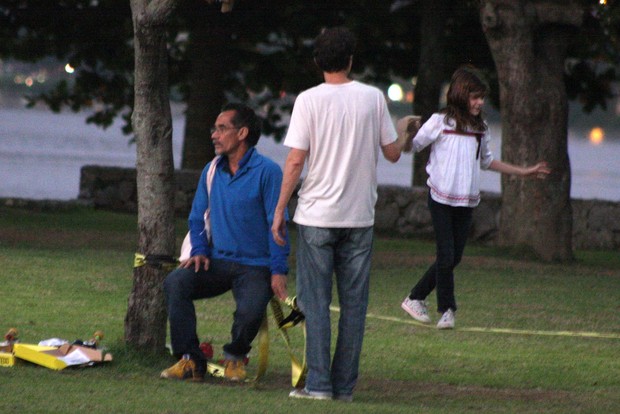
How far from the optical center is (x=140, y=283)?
7496 mm

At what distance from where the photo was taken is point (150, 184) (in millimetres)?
7504

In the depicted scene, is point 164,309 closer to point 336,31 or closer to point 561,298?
point 336,31

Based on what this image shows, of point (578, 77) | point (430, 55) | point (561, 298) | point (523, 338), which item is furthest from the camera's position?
point (578, 77)

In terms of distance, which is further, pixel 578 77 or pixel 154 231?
pixel 578 77

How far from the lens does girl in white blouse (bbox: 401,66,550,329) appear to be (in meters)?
8.91

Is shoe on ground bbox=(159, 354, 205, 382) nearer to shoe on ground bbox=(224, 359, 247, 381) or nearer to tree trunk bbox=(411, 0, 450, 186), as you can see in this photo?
shoe on ground bbox=(224, 359, 247, 381)

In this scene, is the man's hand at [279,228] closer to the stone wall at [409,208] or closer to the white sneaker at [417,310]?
the white sneaker at [417,310]

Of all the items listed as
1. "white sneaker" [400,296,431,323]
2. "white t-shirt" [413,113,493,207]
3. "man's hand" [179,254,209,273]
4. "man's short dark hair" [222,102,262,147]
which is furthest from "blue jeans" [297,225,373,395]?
"white sneaker" [400,296,431,323]

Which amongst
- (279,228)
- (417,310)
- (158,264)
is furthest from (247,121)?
(417,310)

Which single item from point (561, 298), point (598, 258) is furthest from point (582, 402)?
point (598, 258)

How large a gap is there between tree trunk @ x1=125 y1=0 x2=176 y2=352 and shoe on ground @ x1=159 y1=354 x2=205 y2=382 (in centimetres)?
52

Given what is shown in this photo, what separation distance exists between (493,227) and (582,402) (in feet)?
38.1

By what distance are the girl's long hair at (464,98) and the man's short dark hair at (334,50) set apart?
7.92 feet

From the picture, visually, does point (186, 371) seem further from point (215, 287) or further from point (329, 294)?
point (329, 294)
